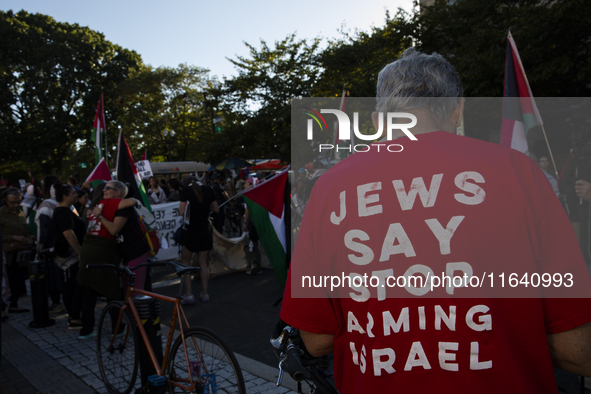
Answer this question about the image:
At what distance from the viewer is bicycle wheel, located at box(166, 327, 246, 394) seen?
293cm

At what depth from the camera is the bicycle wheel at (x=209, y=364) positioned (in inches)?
115

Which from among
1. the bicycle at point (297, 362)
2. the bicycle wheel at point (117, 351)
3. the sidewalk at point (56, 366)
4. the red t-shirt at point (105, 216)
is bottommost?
the sidewalk at point (56, 366)

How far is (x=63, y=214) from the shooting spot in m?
5.32

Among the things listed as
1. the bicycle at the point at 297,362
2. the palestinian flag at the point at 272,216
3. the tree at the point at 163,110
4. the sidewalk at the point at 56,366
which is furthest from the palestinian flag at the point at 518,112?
the tree at the point at 163,110

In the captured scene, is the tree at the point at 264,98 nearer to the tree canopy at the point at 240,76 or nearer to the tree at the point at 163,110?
the tree canopy at the point at 240,76

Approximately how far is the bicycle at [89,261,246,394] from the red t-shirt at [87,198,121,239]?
118cm

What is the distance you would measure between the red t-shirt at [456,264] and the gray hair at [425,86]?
0.42 feet

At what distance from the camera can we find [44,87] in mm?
31344

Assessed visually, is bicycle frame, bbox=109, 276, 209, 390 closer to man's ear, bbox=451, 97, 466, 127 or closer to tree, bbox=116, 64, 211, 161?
man's ear, bbox=451, 97, 466, 127

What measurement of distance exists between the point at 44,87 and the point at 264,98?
16464 millimetres

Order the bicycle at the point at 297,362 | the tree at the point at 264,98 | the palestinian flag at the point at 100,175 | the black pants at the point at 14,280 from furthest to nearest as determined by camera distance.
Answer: the tree at the point at 264,98
the palestinian flag at the point at 100,175
the black pants at the point at 14,280
the bicycle at the point at 297,362

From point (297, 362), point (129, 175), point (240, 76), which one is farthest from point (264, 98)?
point (297, 362)

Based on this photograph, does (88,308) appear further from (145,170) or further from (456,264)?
(145,170)

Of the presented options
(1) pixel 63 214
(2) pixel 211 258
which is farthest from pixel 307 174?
(1) pixel 63 214
